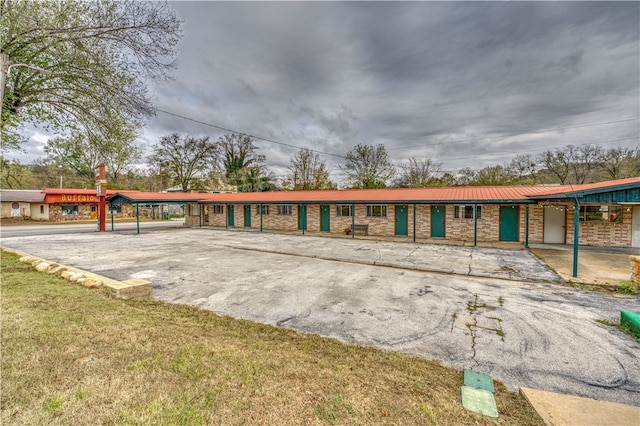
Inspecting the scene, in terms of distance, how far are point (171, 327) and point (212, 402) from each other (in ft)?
8.09

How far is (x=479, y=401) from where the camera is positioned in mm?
3186

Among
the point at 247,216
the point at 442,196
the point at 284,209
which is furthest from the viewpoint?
the point at 247,216

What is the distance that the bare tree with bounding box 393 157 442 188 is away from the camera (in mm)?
38844

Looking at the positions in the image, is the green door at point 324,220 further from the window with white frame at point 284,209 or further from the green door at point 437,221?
the green door at point 437,221

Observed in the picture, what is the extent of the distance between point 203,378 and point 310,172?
124ft


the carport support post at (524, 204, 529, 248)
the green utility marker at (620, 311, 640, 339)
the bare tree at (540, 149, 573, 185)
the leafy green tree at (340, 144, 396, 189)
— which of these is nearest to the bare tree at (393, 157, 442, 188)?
the leafy green tree at (340, 144, 396, 189)

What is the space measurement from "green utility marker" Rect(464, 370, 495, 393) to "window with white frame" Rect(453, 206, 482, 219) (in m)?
14.9

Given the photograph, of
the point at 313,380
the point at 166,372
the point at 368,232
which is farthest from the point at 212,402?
the point at 368,232

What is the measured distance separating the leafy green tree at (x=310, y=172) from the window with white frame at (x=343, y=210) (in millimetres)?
18543

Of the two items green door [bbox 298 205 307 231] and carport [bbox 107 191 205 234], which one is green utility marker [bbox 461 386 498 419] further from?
carport [bbox 107 191 205 234]

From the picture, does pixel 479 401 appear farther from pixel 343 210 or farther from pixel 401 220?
pixel 343 210

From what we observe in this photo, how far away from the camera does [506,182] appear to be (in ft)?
109

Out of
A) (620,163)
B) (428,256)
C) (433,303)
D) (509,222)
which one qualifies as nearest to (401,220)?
(509,222)

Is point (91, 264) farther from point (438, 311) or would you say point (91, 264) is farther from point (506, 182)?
point (506, 182)
